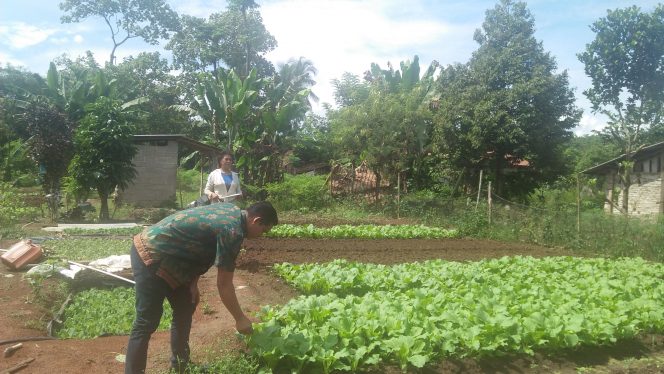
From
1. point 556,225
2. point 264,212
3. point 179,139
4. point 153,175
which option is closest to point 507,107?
point 556,225

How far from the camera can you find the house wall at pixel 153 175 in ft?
64.9

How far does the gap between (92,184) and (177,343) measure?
515 inches

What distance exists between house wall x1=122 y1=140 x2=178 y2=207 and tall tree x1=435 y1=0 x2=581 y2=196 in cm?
1057

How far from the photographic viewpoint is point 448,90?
2214 cm

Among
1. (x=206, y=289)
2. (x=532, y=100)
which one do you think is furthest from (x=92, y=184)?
(x=532, y=100)

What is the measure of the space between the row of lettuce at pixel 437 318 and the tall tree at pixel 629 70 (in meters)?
13.3

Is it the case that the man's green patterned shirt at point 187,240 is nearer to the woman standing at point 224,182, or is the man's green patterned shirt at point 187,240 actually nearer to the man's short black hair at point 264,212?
the man's short black hair at point 264,212

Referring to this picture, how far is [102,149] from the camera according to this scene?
15422 mm

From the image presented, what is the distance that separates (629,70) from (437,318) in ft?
56.4

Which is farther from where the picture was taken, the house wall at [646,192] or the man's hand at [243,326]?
the house wall at [646,192]

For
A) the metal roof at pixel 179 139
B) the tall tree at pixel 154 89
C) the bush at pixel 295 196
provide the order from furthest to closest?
the tall tree at pixel 154 89, the bush at pixel 295 196, the metal roof at pixel 179 139

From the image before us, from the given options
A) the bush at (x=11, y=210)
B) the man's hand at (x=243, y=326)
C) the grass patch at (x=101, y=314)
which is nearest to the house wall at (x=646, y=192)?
the grass patch at (x=101, y=314)

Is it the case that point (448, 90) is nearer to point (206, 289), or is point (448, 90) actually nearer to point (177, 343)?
point (206, 289)

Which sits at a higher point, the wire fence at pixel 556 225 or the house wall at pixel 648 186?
the house wall at pixel 648 186
